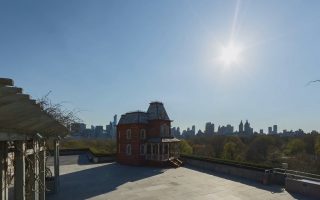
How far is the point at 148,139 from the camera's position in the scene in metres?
35.3

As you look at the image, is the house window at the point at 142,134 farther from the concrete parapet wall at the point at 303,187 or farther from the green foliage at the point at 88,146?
the concrete parapet wall at the point at 303,187

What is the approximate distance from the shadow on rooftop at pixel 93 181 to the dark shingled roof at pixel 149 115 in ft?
23.3

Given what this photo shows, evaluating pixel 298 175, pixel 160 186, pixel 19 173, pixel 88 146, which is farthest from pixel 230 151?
pixel 19 173

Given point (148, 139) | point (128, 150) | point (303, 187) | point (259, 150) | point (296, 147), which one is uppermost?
point (148, 139)

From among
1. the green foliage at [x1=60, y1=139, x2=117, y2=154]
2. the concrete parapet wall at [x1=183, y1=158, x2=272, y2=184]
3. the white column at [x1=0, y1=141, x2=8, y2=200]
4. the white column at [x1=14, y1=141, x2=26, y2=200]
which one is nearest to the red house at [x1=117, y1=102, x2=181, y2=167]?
the concrete parapet wall at [x1=183, y1=158, x2=272, y2=184]

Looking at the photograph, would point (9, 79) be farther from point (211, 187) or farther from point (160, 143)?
point (160, 143)

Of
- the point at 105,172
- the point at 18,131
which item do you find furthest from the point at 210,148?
the point at 18,131

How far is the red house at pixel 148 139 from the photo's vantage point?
112 feet

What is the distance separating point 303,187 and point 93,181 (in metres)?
15.4

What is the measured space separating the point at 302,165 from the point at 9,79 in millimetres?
53843

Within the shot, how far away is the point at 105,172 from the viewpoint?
29109 mm

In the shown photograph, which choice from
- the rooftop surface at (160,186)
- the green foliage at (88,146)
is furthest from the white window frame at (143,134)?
the green foliage at (88,146)

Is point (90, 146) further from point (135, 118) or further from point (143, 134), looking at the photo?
point (143, 134)

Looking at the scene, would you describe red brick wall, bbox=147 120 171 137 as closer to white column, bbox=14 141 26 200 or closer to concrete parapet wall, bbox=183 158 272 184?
concrete parapet wall, bbox=183 158 272 184
